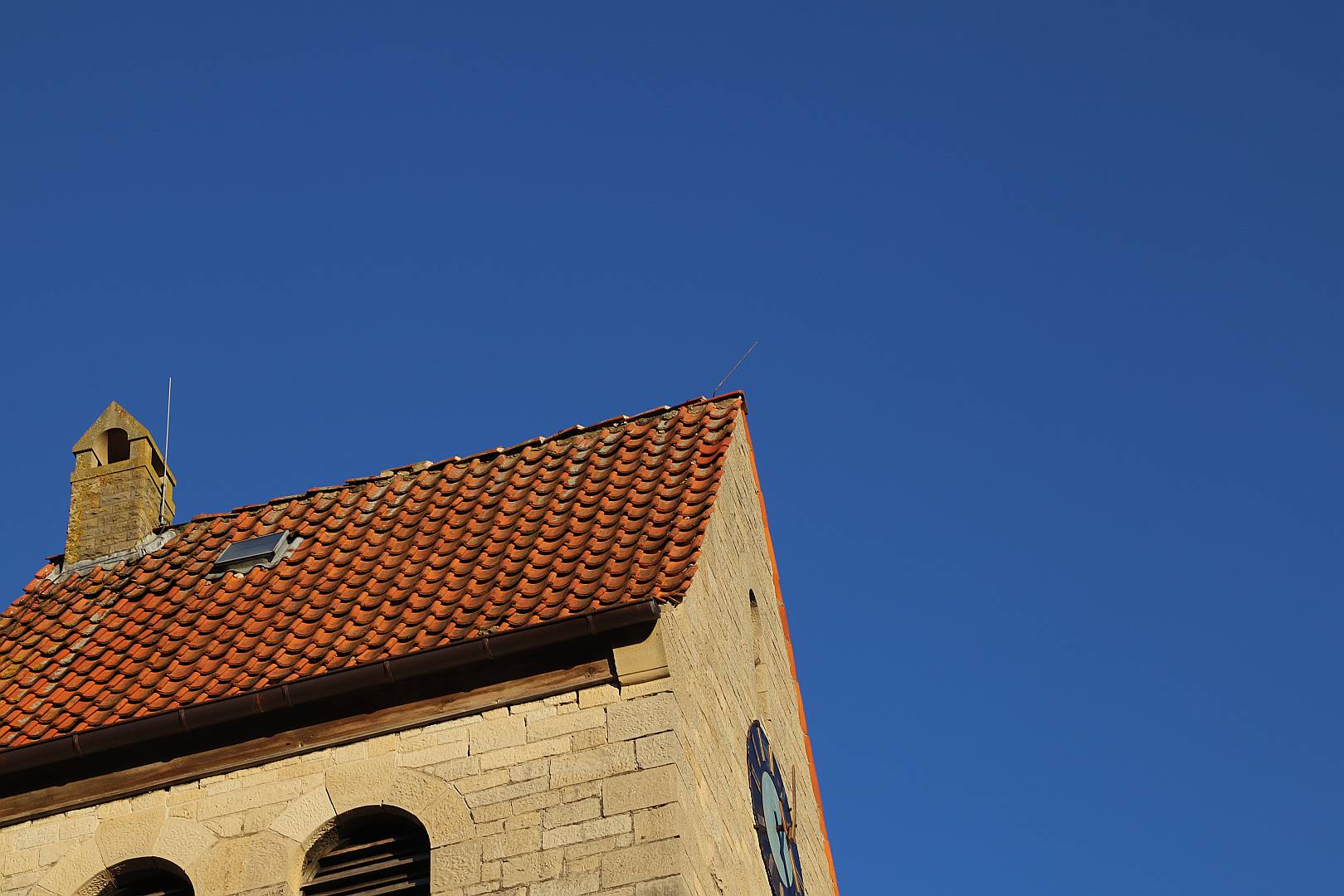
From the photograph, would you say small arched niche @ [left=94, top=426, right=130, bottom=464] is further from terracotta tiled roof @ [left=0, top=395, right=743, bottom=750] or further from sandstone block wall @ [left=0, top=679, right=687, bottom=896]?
sandstone block wall @ [left=0, top=679, right=687, bottom=896]

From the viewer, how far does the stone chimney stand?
1647cm

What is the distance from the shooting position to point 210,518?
16.4 metres

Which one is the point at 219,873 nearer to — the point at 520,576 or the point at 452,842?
the point at 452,842

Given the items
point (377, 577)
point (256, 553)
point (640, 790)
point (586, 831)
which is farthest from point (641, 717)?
point (256, 553)

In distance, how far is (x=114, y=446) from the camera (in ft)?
58.3

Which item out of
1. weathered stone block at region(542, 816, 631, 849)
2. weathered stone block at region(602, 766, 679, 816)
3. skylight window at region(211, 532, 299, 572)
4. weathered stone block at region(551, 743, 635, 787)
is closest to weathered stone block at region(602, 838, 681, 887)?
weathered stone block at region(542, 816, 631, 849)

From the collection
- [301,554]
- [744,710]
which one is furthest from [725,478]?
[301,554]

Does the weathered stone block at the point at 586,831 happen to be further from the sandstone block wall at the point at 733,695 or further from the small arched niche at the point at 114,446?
the small arched niche at the point at 114,446

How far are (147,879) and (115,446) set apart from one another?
624 centimetres

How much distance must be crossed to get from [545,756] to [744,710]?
2.62m

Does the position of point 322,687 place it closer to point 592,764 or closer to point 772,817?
point 592,764

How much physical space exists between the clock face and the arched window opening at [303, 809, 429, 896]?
2.65 metres

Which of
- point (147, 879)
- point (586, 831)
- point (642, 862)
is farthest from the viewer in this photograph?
point (147, 879)

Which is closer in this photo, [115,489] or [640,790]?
[640,790]
